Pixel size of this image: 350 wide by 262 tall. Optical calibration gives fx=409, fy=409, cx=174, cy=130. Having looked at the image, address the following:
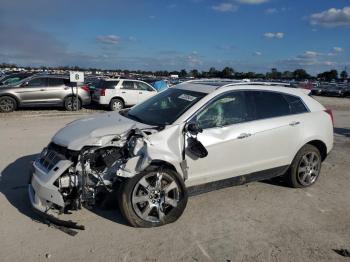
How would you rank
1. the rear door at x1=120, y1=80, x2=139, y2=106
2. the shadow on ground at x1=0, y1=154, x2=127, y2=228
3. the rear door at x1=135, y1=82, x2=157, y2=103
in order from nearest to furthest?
the shadow on ground at x1=0, y1=154, x2=127, y2=228, the rear door at x1=120, y1=80, x2=139, y2=106, the rear door at x1=135, y1=82, x2=157, y2=103

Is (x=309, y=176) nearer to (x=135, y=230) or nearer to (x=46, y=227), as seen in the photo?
(x=135, y=230)

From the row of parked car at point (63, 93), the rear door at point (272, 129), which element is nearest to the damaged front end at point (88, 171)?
the rear door at point (272, 129)

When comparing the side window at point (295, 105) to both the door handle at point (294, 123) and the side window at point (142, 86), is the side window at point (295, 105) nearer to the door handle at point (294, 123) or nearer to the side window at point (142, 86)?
the door handle at point (294, 123)

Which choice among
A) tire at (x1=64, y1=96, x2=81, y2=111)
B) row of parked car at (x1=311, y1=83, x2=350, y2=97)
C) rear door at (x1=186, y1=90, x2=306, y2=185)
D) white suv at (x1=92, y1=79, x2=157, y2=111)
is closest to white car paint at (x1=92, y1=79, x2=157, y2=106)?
white suv at (x1=92, y1=79, x2=157, y2=111)

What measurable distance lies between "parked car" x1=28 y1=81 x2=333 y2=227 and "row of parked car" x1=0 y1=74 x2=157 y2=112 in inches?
431

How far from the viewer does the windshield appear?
5359 millimetres

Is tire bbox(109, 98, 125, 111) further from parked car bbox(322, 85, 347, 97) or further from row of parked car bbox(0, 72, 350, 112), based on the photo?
parked car bbox(322, 85, 347, 97)

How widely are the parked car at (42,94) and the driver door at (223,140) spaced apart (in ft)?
46.6

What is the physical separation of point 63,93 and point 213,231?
1521 centimetres

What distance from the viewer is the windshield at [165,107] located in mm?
5359

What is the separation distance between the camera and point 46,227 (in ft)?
15.5

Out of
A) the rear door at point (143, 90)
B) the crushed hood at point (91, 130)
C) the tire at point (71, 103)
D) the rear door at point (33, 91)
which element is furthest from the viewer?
the rear door at point (143, 90)

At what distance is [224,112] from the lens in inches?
217

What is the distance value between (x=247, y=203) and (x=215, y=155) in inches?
38.0
